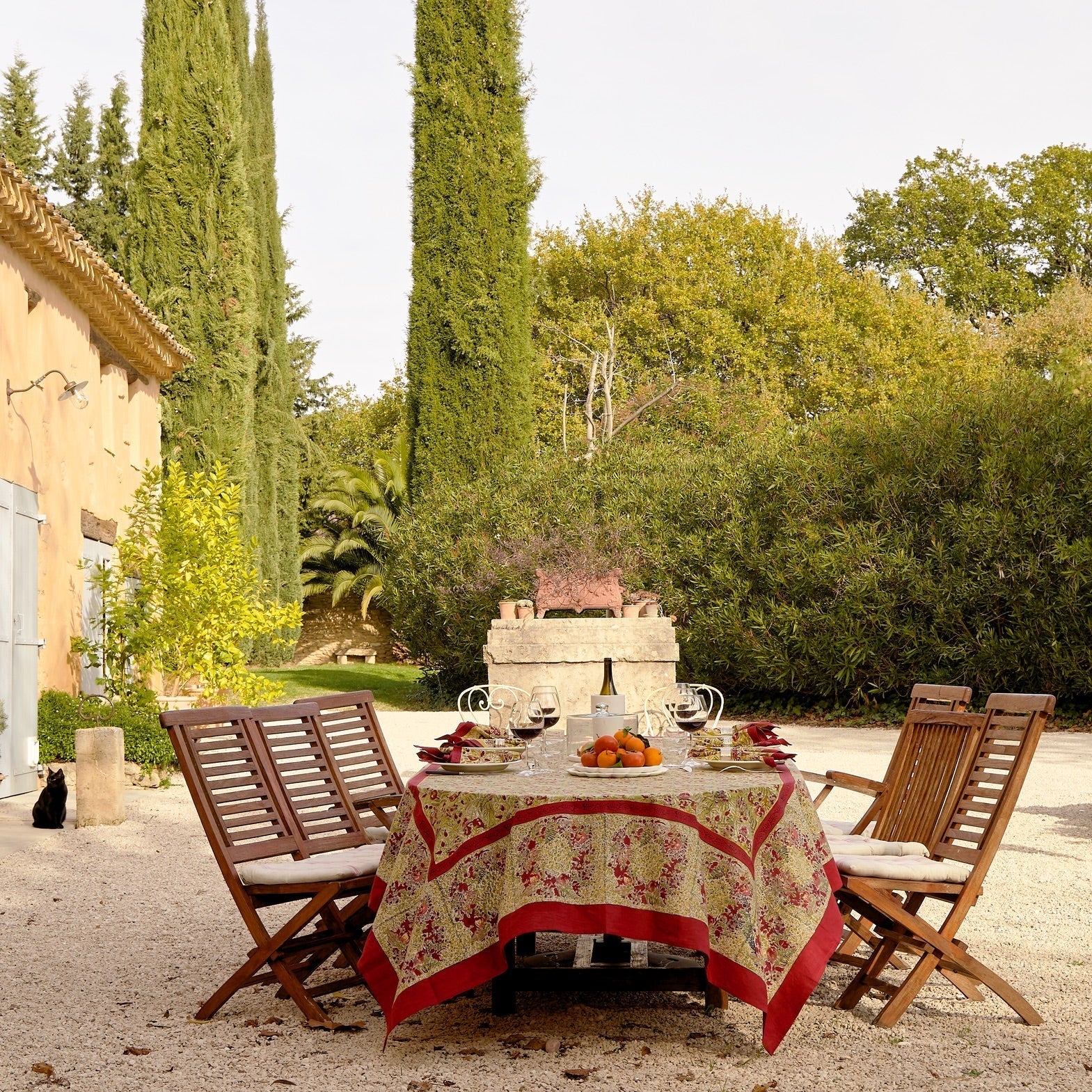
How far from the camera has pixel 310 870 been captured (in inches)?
149

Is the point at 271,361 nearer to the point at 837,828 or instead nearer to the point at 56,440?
the point at 56,440

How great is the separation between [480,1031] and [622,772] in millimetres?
944

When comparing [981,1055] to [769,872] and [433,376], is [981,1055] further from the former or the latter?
[433,376]

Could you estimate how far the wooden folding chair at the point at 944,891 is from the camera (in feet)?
12.0

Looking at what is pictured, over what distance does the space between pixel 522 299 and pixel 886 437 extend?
7.49 meters

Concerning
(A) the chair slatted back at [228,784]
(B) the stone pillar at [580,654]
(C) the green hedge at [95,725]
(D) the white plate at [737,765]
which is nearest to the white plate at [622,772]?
(D) the white plate at [737,765]

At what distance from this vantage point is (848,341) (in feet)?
93.7

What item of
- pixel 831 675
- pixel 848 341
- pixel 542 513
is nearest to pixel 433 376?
pixel 542 513

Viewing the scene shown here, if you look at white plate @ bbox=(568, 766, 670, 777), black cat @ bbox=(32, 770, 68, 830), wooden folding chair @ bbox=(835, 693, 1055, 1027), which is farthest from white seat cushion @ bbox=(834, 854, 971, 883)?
black cat @ bbox=(32, 770, 68, 830)

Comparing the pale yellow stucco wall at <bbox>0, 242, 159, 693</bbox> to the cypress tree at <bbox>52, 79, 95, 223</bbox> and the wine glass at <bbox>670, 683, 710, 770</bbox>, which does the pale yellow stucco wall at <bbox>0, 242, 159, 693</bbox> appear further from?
the cypress tree at <bbox>52, 79, 95, 223</bbox>

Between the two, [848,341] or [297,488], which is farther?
[848,341]

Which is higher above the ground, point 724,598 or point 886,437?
point 886,437

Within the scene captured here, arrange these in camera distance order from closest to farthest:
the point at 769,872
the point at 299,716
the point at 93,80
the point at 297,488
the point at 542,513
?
the point at 769,872 < the point at 299,716 < the point at 542,513 < the point at 297,488 < the point at 93,80

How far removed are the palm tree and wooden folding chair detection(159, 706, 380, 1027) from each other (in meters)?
23.5
